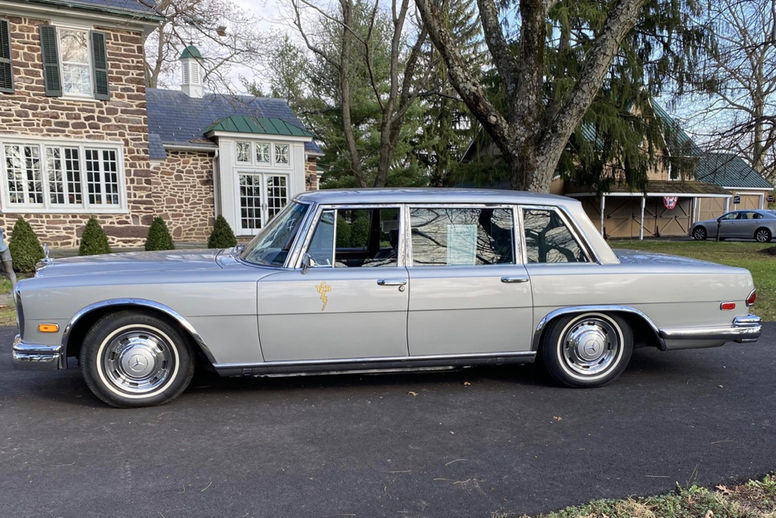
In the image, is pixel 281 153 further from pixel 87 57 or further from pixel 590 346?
pixel 590 346

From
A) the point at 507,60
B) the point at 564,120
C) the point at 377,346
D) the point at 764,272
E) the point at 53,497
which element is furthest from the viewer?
the point at 764,272

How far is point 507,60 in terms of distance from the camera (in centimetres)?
933

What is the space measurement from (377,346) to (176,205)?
54.1 feet

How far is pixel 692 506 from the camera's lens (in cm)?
274

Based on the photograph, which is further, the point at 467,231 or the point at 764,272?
the point at 764,272

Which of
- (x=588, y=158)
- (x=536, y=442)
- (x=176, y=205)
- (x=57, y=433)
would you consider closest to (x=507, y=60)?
(x=536, y=442)

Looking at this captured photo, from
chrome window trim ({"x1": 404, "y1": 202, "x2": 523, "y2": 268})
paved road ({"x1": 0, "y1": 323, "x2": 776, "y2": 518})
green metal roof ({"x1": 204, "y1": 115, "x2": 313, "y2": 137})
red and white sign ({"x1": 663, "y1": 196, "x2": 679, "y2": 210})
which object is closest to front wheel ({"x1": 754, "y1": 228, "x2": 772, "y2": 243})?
red and white sign ({"x1": 663, "y1": 196, "x2": 679, "y2": 210})

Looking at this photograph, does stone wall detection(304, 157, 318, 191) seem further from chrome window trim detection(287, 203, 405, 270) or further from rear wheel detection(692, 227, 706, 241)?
rear wheel detection(692, 227, 706, 241)

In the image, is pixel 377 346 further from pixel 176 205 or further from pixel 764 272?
pixel 176 205

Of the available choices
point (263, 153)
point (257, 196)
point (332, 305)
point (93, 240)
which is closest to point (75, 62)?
point (93, 240)

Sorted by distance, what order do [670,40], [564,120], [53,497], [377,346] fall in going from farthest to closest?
[670,40], [564,120], [377,346], [53,497]

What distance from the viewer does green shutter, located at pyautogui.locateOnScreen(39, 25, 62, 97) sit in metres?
13.7

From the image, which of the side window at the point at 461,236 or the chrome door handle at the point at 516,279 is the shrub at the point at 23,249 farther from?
the chrome door handle at the point at 516,279

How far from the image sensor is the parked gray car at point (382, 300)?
12.9 ft
